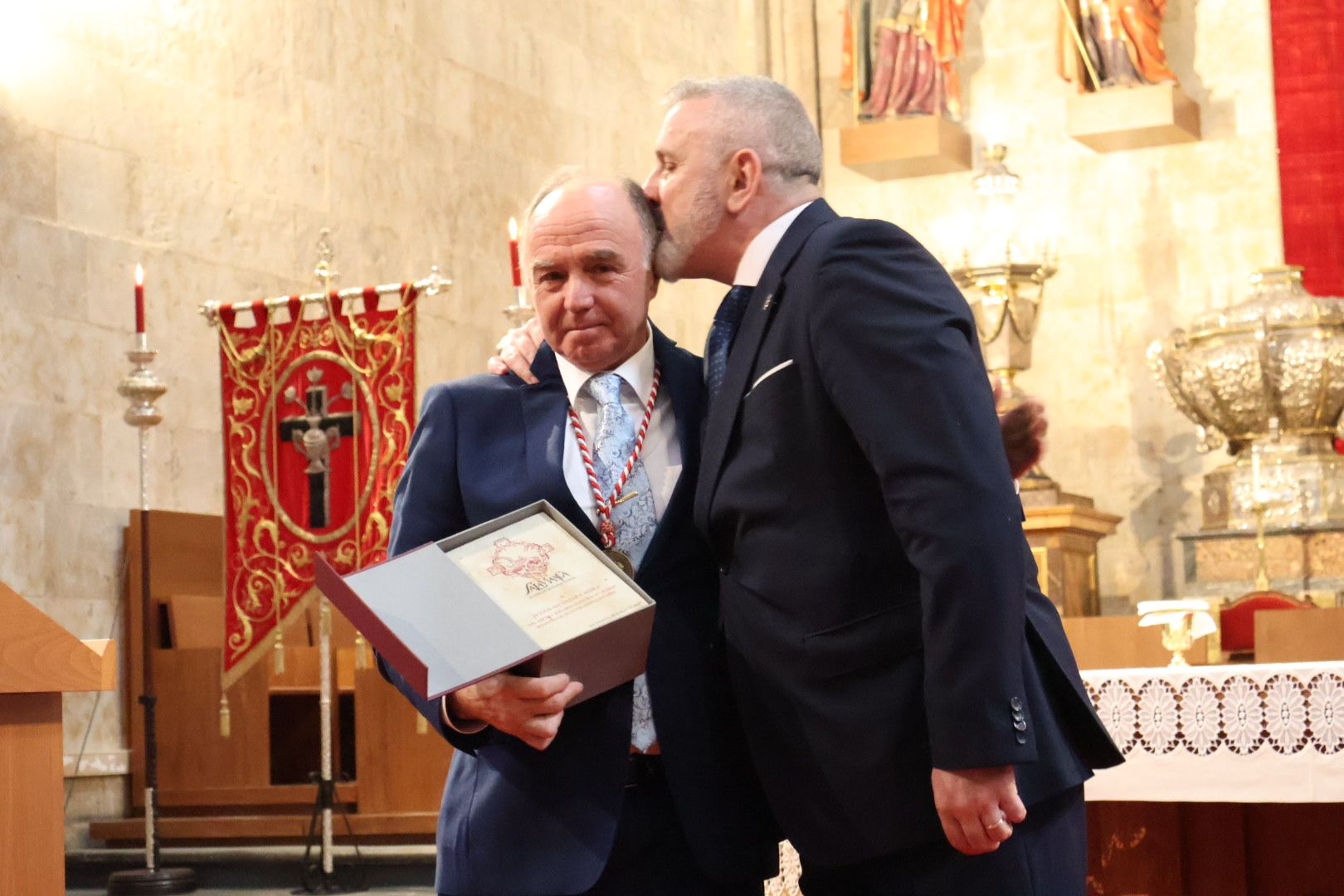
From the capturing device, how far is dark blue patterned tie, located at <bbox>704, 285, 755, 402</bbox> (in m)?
2.34

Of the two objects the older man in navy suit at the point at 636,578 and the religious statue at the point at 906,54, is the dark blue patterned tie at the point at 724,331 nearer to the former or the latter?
the older man in navy suit at the point at 636,578

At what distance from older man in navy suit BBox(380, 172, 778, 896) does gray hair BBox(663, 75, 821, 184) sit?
158 mm

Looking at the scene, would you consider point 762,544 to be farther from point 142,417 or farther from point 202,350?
point 202,350

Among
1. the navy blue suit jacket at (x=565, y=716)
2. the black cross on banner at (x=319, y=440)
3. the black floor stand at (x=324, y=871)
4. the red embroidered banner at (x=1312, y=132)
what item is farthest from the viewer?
the red embroidered banner at (x=1312, y=132)

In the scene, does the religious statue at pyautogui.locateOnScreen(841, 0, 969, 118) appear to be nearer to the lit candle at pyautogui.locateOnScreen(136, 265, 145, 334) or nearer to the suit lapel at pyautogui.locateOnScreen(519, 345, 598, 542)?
the lit candle at pyautogui.locateOnScreen(136, 265, 145, 334)

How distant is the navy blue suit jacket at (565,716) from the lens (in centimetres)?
218

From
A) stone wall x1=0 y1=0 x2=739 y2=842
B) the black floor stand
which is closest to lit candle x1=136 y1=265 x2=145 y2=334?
stone wall x1=0 y1=0 x2=739 y2=842

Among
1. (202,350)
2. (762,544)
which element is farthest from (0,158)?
(762,544)

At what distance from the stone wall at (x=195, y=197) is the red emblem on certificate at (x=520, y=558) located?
590cm

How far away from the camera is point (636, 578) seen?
227 cm

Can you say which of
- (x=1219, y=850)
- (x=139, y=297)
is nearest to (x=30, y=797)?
(x=1219, y=850)

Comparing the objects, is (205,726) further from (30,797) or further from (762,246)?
(762,246)

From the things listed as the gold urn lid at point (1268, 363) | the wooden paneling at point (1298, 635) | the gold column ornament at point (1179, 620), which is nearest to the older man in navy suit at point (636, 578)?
the gold column ornament at point (1179, 620)

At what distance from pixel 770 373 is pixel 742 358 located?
70mm
